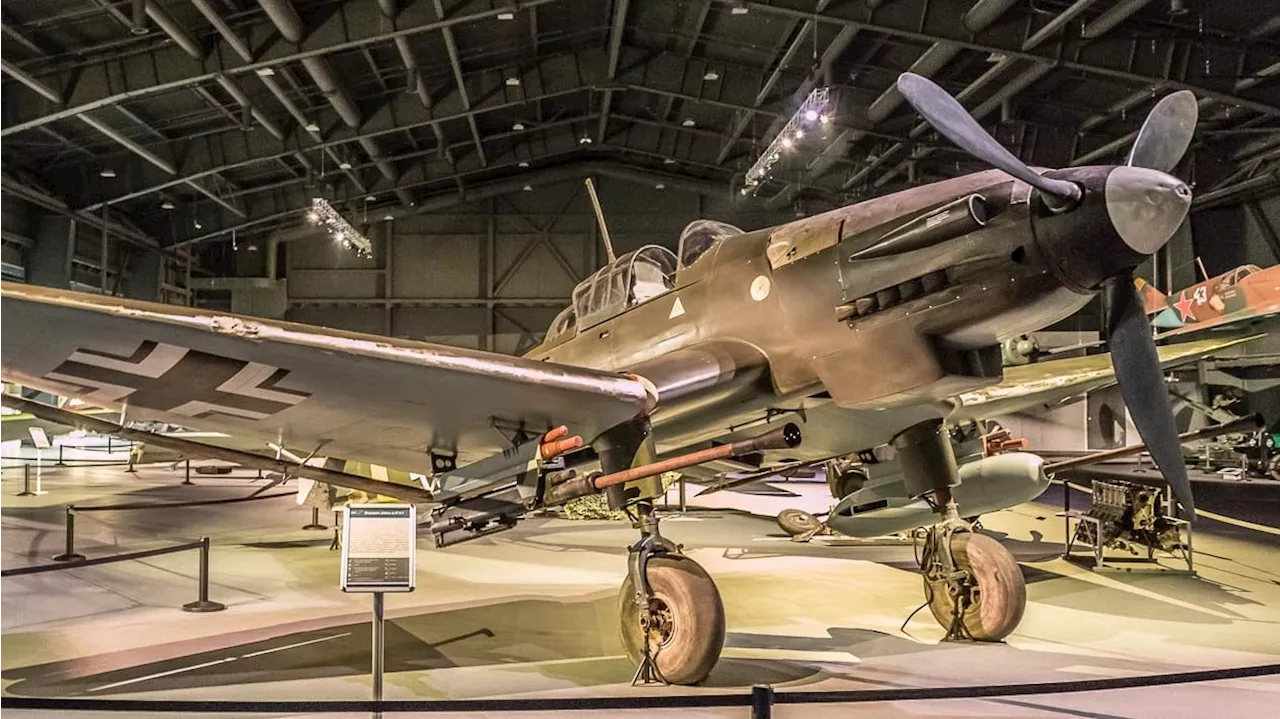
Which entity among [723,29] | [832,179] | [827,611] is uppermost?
[723,29]

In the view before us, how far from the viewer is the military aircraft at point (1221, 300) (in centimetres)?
1330

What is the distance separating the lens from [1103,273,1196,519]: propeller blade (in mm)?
3539

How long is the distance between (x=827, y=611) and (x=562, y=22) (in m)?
11.4

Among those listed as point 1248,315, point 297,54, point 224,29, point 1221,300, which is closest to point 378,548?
point 224,29

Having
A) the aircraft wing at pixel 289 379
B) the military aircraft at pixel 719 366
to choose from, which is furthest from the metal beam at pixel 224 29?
the aircraft wing at pixel 289 379

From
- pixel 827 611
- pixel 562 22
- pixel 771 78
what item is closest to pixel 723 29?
→ pixel 771 78

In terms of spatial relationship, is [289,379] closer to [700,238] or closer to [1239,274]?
[700,238]

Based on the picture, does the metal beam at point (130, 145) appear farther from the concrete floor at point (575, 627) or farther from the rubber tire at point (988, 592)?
the rubber tire at point (988, 592)

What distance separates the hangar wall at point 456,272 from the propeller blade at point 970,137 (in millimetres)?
20007

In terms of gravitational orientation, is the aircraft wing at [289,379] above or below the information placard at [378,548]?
above

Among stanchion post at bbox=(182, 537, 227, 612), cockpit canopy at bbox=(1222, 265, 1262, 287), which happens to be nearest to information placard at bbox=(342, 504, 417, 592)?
stanchion post at bbox=(182, 537, 227, 612)

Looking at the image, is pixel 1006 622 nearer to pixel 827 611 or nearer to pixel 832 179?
pixel 827 611

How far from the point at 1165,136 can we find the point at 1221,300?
41.5 feet

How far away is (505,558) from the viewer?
28.4ft
